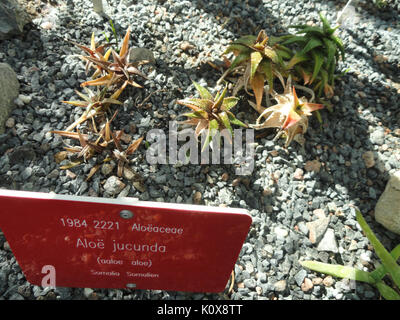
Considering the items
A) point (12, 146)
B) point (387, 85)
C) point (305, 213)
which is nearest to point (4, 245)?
point (12, 146)

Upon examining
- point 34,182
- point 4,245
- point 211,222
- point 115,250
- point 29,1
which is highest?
point 29,1

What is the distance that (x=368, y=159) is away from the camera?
202 cm

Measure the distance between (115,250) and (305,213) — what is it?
1.10m

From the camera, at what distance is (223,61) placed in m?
2.20

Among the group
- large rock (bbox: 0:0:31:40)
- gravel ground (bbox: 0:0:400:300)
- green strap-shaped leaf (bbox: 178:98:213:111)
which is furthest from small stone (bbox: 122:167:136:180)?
large rock (bbox: 0:0:31:40)

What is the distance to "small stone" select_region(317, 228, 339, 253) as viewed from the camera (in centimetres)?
168

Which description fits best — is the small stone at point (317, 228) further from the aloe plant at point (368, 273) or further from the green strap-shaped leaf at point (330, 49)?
the green strap-shaped leaf at point (330, 49)

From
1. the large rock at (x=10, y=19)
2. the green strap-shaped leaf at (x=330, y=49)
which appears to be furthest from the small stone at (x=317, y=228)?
the large rock at (x=10, y=19)

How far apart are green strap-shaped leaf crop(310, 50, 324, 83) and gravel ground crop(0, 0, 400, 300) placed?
0.34 metres

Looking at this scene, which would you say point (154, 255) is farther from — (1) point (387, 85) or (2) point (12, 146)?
(1) point (387, 85)

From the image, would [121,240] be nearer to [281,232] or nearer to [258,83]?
[281,232]

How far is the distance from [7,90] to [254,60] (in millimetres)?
1482

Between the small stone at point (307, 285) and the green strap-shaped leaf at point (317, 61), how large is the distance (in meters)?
1.23

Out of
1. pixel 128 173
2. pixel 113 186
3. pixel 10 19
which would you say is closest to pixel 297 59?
pixel 128 173
